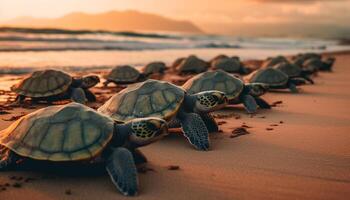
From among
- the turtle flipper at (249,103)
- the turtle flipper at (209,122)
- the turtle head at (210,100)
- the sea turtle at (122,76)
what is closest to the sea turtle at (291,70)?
the sea turtle at (122,76)

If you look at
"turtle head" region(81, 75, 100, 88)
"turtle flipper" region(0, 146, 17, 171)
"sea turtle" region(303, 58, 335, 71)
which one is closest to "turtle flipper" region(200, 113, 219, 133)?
"turtle flipper" region(0, 146, 17, 171)

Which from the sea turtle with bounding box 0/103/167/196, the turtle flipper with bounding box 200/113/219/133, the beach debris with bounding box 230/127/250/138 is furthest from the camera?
the turtle flipper with bounding box 200/113/219/133

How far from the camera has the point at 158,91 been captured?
6324 mm

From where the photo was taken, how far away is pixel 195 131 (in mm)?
5941

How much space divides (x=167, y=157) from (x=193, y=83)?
3.47 m

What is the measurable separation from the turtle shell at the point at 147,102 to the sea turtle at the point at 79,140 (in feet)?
4.42

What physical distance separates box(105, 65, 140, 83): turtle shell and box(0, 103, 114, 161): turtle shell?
835 cm

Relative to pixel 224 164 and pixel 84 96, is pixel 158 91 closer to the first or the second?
pixel 224 164

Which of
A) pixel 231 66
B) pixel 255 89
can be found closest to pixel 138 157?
pixel 255 89

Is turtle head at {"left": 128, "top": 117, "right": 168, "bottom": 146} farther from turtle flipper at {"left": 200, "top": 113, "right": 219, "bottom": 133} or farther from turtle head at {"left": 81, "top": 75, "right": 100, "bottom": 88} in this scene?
turtle head at {"left": 81, "top": 75, "right": 100, "bottom": 88}

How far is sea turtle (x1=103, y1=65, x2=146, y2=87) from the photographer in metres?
13.1

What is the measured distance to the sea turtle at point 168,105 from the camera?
6.04 m

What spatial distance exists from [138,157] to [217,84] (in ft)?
13.2

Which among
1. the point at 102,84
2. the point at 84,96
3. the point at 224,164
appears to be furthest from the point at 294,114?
the point at 102,84
